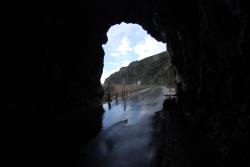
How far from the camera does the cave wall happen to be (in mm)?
12113

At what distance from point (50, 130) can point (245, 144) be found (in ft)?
48.6

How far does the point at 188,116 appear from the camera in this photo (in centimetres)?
2314

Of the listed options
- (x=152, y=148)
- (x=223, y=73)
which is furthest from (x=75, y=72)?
(x=223, y=73)

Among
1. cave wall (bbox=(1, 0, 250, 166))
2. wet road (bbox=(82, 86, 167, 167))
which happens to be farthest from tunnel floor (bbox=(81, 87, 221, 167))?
cave wall (bbox=(1, 0, 250, 166))

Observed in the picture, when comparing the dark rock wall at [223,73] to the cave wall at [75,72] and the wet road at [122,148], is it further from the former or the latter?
the wet road at [122,148]

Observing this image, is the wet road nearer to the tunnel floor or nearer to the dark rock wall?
the tunnel floor

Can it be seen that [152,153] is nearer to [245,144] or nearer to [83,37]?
[245,144]

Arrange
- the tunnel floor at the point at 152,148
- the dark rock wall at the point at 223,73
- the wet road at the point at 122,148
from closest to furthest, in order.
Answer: the dark rock wall at the point at 223,73 → the tunnel floor at the point at 152,148 → the wet road at the point at 122,148

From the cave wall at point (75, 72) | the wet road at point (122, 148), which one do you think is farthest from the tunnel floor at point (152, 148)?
the cave wall at point (75, 72)

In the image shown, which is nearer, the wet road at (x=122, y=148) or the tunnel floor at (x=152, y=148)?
the tunnel floor at (x=152, y=148)

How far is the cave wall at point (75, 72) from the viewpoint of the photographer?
1211 centimetres

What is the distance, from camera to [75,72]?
3669 centimetres

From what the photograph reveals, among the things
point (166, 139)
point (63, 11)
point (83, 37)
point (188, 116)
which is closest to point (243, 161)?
point (166, 139)

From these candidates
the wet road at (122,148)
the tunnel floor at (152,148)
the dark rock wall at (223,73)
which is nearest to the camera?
the dark rock wall at (223,73)
